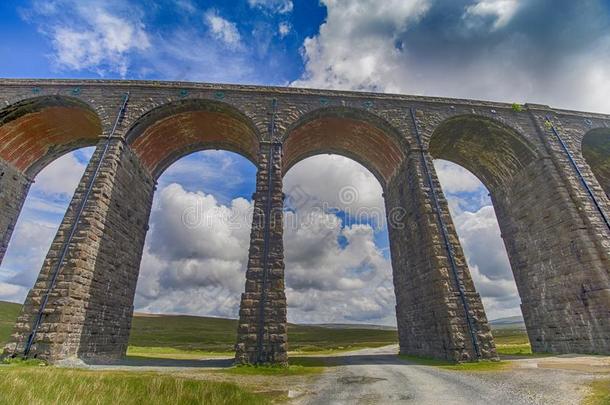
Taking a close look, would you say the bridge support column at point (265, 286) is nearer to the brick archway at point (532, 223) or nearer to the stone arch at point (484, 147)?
the stone arch at point (484, 147)

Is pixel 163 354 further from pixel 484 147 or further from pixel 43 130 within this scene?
pixel 484 147

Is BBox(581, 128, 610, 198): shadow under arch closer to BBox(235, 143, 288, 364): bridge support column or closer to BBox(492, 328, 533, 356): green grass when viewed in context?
BBox(492, 328, 533, 356): green grass

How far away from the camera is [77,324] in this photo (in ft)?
36.2

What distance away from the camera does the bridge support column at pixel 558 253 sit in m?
13.2

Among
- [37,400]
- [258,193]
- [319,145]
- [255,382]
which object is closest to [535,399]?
[255,382]

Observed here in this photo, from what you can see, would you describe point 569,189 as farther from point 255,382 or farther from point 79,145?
point 79,145

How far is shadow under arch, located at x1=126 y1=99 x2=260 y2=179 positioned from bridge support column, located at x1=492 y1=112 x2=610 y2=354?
49.6 ft

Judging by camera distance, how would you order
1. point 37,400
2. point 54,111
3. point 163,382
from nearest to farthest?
1. point 37,400
2. point 163,382
3. point 54,111

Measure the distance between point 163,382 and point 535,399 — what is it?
7160mm

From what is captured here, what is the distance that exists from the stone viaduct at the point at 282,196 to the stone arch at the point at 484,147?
79 millimetres

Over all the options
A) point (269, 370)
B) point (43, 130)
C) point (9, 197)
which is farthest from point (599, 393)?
point (9, 197)

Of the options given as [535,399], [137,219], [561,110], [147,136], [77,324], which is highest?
[561,110]

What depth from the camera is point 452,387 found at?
696 centimetres

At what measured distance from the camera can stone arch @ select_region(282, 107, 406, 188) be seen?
54.3 feet
